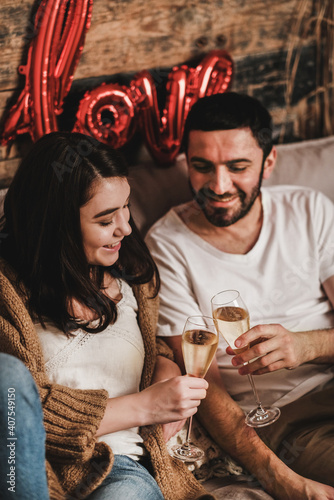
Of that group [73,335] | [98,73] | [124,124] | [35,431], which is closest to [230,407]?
[73,335]

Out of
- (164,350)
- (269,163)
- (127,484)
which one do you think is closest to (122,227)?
(164,350)

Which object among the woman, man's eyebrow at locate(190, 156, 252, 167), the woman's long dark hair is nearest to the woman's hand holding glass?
the woman

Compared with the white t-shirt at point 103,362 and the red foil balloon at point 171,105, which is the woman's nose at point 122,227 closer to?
the white t-shirt at point 103,362

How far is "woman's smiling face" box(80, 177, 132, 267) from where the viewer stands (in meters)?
1.44

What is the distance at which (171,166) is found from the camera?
205 centimetres

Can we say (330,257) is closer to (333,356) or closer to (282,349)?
(333,356)

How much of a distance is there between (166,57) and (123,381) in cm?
123

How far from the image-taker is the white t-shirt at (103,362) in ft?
4.71

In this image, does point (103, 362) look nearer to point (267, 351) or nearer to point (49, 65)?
point (267, 351)

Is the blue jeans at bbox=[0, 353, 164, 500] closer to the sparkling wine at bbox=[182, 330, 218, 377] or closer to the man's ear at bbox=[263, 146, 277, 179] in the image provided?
the sparkling wine at bbox=[182, 330, 218, 377]

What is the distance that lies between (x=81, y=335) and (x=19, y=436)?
1.26ft

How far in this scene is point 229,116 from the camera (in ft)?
5.93

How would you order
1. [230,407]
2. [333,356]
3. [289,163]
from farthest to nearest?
[289,163]
[333,356]
[230,407]

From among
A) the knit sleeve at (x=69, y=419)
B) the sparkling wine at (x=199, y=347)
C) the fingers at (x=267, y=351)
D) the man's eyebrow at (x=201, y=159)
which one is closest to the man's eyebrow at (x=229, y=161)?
the man's eyebrow at (x=201, y=159)
